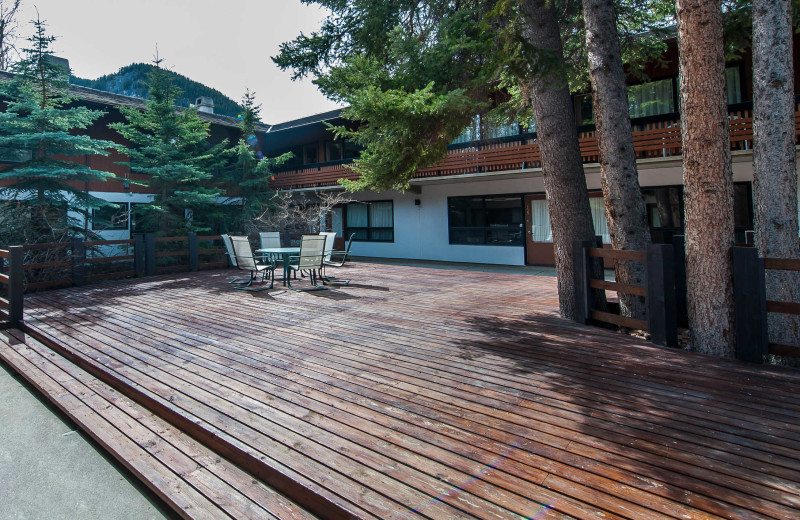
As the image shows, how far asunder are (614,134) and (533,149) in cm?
715

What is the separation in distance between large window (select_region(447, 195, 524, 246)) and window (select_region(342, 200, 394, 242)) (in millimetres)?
2906

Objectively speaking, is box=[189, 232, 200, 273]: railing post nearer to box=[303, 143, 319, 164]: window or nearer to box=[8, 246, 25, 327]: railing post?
box=[8, 246, 25, 327]: railing post

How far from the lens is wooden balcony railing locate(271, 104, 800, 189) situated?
9578 mm

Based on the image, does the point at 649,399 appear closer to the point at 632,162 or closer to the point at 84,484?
the point at 632,162

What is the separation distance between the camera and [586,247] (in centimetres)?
539

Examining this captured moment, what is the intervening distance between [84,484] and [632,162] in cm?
570

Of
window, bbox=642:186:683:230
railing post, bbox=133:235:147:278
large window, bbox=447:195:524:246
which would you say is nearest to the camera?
railing post, bbox=133:235:147:278

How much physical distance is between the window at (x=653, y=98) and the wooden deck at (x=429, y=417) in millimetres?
8848

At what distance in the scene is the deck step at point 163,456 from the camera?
215 cm

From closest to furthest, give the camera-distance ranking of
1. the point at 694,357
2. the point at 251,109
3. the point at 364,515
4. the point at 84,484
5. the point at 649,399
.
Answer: the point at 364,515
the point at 84,484
the point at 649,399
the point at 694,357
the point at 251,109

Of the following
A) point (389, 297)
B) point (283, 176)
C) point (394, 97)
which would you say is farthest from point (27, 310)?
point (283, 176)

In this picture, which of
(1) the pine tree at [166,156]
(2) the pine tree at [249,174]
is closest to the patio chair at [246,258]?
(1) the pine tree at [166,156]

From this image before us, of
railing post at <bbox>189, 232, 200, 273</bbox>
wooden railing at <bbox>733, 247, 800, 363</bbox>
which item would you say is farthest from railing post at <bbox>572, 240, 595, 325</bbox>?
railing post at <bbox>189, 232, 200, 273</bbox>

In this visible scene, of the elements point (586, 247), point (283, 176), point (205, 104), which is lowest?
point (586, 247)
